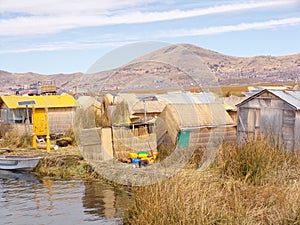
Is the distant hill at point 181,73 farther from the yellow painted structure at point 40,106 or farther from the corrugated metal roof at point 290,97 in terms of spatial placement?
the corrugated metal roof at point 290,97

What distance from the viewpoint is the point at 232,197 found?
8641 mm

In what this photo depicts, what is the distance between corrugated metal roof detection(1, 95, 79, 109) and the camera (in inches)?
991

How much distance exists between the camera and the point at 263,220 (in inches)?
327

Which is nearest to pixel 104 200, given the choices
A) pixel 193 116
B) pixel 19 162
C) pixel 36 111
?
pixel 193 116

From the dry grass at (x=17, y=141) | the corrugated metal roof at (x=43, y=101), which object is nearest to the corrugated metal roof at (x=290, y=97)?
the dry grass at (x=17, y=141)

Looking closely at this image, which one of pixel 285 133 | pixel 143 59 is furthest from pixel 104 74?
pixel 285 133

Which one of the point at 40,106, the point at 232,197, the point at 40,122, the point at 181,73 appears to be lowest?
the point at 232,197

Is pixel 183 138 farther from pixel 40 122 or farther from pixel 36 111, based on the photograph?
pixel 36 111

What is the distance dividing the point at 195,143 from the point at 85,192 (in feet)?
13.6

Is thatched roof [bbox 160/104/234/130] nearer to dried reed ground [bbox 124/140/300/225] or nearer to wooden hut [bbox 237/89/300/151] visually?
wooden hut [bbox 237/89/300/151]

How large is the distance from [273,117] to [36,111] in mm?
13099

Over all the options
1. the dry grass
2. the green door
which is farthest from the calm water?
the dry grass

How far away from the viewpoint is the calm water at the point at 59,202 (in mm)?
11906

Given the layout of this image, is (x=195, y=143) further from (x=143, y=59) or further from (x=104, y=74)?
(x=104, y=74)
